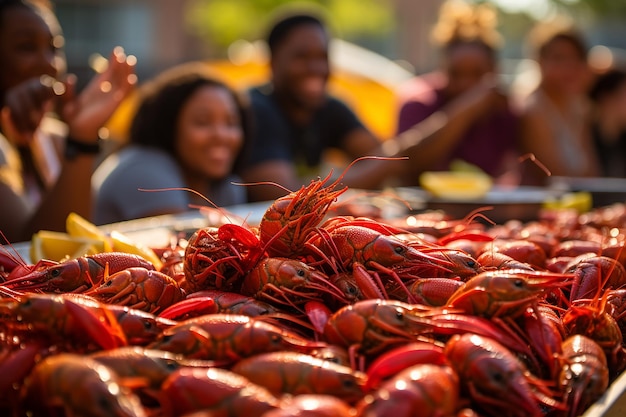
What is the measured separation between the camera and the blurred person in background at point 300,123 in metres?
5.46

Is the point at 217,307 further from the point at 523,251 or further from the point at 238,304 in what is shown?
the point at 523,251

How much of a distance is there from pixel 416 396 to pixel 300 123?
496 cm

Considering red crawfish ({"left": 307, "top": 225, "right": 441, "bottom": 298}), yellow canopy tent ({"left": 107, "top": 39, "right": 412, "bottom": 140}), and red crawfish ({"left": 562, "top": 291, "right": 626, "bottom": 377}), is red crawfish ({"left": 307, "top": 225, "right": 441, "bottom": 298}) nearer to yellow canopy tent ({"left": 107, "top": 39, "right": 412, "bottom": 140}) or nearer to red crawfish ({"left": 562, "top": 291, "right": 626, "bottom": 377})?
red crawfish ({"left": 562, "top": 291, "right": 626, "bottom": 377})

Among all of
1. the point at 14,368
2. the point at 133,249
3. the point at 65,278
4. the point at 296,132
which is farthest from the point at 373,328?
the point at 296,132

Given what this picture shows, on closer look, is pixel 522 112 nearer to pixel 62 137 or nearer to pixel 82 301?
pixel 62 137

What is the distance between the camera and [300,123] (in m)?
6.16

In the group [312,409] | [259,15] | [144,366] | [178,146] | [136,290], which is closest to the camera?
[312,409]

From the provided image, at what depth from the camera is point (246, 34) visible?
33.7 m

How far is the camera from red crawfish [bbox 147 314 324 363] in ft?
5.16

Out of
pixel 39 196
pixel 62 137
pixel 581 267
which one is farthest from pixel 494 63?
pixel 581 267

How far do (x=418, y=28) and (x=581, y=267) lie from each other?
32219mm

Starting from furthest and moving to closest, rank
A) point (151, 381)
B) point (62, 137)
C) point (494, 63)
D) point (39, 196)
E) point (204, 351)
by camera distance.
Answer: point (494, 63) → point (62, 137) → point (39, 196) → point (204, 351) → point (151, 381)

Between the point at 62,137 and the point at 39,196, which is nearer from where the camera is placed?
the point at 39,196

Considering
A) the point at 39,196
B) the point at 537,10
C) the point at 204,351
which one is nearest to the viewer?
the point at 204,351
